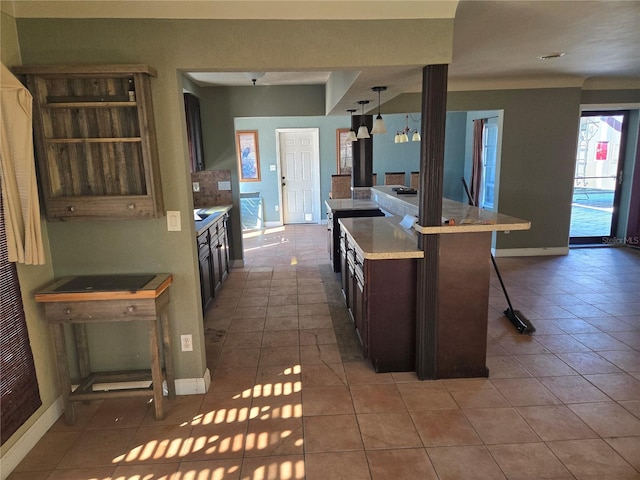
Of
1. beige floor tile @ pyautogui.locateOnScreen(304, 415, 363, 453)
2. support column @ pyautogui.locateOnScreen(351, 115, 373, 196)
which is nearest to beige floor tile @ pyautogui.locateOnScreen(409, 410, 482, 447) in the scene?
beige floor tile @ pyautogui.locateOnScreen(304, 415, 363, 453)

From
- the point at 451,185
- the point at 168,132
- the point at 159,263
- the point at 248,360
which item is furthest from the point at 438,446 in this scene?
the point at 451,185

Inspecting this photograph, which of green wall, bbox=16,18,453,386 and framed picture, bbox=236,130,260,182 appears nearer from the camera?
green wall, bbox=16,18,453,386

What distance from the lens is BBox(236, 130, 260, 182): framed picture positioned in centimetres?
856

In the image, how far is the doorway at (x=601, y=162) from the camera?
6246 millimetres

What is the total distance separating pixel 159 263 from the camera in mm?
2547

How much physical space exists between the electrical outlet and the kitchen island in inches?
46.7

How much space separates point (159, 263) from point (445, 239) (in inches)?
71.7

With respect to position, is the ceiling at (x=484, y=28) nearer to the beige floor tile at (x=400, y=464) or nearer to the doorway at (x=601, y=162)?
the doorway at (x=601, y=162)

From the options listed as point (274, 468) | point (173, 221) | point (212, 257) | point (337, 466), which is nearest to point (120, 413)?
point (274, 468)

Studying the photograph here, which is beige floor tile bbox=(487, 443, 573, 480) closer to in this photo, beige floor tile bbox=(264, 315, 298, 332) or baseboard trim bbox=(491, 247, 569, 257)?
beige floor tile bbox=(264, 315, 298, 332)

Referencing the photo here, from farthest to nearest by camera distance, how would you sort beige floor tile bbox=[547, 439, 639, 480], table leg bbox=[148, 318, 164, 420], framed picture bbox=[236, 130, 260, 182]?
framed picture bbox=[236, 130, 260, 182] < table leg bbox=[148, 318, 164, 420] < beige floor tile bbox=[547, 439, 639, 480]

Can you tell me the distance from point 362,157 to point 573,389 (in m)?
3.85

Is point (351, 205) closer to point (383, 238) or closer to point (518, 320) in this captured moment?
A: point (383, 238)

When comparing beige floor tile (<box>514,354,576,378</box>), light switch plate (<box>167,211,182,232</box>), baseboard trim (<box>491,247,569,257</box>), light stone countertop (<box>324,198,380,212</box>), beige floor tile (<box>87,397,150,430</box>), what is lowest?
beige floor tile (<box>87,397,150,430</box>)
